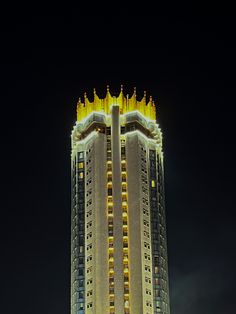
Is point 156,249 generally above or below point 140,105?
below

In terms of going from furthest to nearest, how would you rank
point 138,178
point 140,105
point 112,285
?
point 140,105 → point 138,178 → point 112,285

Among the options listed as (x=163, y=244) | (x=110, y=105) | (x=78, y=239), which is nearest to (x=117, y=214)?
(x=78, y=239)

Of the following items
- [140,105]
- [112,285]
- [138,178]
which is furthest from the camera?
[140,105]

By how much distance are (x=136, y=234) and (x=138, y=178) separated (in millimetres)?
10108

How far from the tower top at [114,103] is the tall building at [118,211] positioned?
0.18 metres

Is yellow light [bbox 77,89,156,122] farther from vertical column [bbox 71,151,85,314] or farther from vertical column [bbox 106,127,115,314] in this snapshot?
vertical column [bbox 71,151,85,314]

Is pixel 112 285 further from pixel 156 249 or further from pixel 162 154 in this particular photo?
pixel 162 154

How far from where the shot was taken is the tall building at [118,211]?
131375 mm

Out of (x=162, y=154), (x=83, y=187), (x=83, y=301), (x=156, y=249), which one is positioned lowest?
(x=83, y=301)

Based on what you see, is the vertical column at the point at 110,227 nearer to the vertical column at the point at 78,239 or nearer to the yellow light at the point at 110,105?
the vertical column at the point at 78,239

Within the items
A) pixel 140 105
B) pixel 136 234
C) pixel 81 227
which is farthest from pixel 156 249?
pixel 140 105

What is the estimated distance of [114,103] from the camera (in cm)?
14738

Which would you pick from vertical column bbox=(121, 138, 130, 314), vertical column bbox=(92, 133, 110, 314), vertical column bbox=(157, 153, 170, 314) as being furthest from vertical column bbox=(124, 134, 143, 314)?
vertical column bbox=(157, 153, 170, 314)

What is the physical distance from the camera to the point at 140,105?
14850cm
